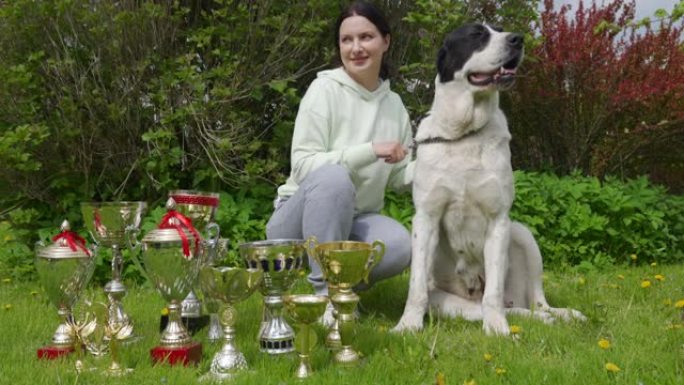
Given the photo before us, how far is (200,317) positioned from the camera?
2.62 meters

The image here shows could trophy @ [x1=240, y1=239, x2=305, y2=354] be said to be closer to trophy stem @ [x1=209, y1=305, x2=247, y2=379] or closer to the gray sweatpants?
trophy stem @ [x1=209, y1=305, x2=247, y2=379]

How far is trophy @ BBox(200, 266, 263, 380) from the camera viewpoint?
6.28ft

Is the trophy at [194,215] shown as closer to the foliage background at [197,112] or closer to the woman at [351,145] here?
the woman at [351,145]

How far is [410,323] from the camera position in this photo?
254 cm

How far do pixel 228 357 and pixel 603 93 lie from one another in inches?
179

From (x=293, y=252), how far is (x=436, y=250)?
94 centimetres

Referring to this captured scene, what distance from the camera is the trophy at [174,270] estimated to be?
1.97m

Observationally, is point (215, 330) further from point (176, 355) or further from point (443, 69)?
point (443, 69)

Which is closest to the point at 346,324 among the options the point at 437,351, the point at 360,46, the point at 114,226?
the point at 437,351

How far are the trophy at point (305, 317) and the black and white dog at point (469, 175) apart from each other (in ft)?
2.17

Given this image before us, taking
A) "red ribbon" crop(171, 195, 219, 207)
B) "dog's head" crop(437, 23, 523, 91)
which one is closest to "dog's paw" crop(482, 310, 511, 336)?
"dog's head" crop(437, 23, 523, 91)

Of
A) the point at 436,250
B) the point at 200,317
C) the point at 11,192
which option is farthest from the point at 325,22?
the point at 11,192

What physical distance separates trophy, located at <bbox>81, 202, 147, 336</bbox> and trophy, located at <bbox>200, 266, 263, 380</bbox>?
1.90 ft

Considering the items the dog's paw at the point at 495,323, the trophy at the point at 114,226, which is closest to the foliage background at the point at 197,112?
the trophy at the point at 114,226
